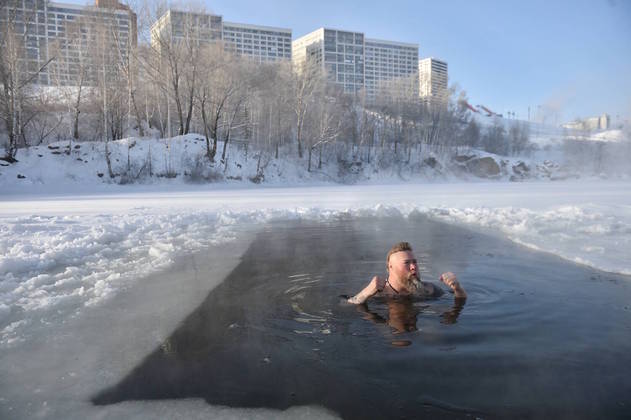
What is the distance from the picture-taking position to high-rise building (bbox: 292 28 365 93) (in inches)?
3398

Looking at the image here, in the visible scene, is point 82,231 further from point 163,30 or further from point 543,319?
point 163,30

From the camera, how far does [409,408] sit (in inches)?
79.0

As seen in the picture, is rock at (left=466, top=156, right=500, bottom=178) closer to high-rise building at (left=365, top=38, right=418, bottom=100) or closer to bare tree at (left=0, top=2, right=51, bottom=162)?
bare tree at (left=0, top=2, right=51, bottom=162)

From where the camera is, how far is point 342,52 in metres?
88.8

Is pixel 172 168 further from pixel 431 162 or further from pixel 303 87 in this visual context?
pixel 431 162

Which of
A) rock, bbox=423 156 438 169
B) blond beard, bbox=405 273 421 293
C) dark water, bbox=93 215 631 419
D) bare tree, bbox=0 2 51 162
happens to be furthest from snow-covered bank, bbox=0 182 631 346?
rock, bbox=423 156 438 169

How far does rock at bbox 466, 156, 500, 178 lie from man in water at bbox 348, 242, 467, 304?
1866 inches

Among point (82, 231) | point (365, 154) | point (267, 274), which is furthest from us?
point (365, 154)

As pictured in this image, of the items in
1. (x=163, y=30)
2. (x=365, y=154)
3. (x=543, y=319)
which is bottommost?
(x=543, y=319)

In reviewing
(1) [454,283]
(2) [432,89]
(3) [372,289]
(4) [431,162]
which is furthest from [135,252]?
(2) [432,89]

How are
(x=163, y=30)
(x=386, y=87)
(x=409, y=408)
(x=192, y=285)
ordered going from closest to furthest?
1. (x=409, y=408)
2. (x=192, y=285)
3. (x=163, y=30)
4. (x=386, y=87)

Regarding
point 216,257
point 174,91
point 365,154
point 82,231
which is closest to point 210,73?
point 174,91

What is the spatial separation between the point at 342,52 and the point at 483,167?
1990 inches

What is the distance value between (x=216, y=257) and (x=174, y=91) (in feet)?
86.4
